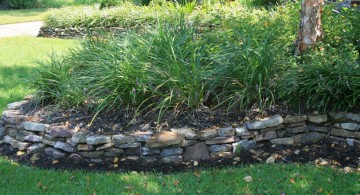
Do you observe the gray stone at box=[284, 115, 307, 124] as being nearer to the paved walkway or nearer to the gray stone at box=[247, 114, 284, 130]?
the gray stone at box=[247, 114, 284, 130]

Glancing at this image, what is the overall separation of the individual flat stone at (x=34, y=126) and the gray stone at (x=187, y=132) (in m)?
1.38

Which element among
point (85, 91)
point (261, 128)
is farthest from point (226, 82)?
point (85, 91)

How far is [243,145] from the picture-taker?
4918 mm

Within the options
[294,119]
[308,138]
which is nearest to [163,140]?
[294,119]

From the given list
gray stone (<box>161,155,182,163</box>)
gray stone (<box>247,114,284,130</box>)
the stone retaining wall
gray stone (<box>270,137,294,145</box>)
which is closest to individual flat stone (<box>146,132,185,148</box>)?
the stone retaining wall

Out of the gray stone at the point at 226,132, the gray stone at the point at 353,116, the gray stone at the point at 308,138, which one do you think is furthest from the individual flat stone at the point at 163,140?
the gray stone at the point at 353,116

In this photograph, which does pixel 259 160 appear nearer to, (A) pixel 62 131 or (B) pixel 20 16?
(A) pixel 62 131

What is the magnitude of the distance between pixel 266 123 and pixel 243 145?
12.7 inches

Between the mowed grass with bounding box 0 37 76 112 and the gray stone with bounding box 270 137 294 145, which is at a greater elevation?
the mowed grass with bounding box 0 37 76 112

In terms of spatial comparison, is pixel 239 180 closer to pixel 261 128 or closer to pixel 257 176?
pixel 257 176

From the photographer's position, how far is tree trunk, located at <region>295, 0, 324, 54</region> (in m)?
5.82

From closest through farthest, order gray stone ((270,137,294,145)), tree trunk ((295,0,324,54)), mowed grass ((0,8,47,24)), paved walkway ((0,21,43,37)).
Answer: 1. gray stone ((270,137,294,145))
2. tree trunk ((295,0,324,54))
3. paved walkway ((0,21,43,37))
4. mowed grass ((0,8,47,24))

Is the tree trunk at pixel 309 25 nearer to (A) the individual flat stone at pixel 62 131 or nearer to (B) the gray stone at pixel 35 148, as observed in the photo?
(A) the individual flat stone at pixel 62 131

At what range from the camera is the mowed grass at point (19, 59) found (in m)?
7.36
